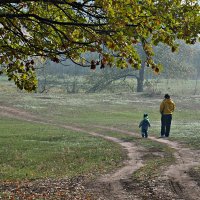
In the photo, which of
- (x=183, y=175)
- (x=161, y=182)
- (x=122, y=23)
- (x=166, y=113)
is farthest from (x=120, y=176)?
(x=166, y=113)

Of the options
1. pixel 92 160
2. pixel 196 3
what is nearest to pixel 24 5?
pixel 196 3

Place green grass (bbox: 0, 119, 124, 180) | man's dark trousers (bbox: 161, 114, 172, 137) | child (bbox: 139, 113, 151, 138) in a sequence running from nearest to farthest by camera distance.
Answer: green grass (bbox: 0, 119, 124, 180) → child (bbox: 139, 113, 151, 138) → man's dark trousers (bbox: 161, 114, 172, 137)

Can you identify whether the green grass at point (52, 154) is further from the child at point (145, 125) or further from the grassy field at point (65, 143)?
the child at point (145, 125)

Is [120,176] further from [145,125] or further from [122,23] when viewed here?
[145,125]

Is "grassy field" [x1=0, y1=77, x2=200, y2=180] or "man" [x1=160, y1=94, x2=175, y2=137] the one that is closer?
"grassy field" [x1=0, y1=77, x2=200, y2=180]

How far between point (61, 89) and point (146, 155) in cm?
7214

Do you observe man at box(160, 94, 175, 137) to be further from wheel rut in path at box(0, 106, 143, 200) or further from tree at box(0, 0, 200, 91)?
tree at box(0, 0, 200, 91)

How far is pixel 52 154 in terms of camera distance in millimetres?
20531

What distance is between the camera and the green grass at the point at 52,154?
1661cm

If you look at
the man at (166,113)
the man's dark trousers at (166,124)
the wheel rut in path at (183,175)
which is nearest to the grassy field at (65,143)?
the man's dark trousers at (166,124)

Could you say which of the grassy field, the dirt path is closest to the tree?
the dirt path

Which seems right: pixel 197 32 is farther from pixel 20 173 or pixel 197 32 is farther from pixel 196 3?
pixel 20 173

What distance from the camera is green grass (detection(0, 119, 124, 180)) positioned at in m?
16.6

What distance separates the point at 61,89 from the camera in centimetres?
9056
